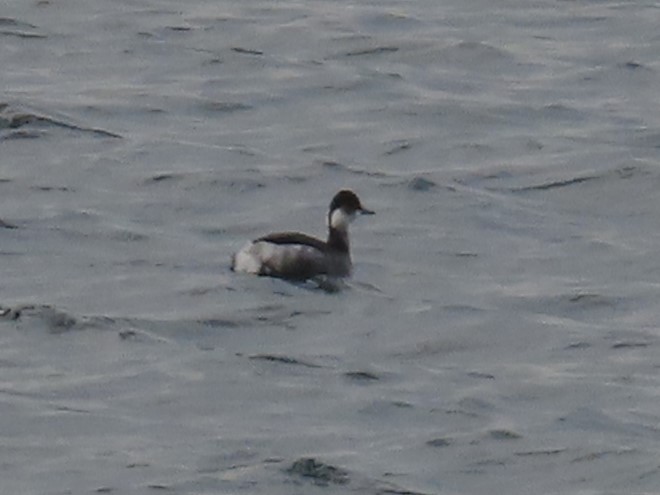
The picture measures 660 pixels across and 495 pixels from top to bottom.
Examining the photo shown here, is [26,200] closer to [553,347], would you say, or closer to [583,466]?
[553,347]

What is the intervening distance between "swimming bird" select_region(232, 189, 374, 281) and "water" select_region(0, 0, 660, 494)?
0.14 meters

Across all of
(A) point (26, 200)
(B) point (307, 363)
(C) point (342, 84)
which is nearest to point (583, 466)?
(B) point (307, 363)

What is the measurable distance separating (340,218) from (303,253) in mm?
587

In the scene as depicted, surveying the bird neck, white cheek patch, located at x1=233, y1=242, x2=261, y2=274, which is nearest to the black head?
the bird neck

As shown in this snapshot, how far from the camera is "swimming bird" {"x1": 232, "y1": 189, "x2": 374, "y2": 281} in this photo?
17812mm

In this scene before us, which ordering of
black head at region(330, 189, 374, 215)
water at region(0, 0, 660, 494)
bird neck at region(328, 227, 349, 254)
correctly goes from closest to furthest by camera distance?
1. water at region(0, 0, 660, 494)
2. bird neck at region(328, 227, 349, 254)
3. black head at region(330, 189, 374, 215)

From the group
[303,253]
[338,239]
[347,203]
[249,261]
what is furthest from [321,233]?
[249,261]

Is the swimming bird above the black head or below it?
below

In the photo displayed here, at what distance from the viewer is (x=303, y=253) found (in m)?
18.2

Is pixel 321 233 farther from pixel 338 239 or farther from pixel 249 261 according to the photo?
pixel 249 261

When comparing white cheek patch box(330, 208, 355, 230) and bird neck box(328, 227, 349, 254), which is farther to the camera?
white cheek patch box(330, 208, 355, 230)

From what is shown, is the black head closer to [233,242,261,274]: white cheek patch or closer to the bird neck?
the bird neck

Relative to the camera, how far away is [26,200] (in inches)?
770

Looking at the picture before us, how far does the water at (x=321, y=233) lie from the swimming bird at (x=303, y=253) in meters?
0.14
